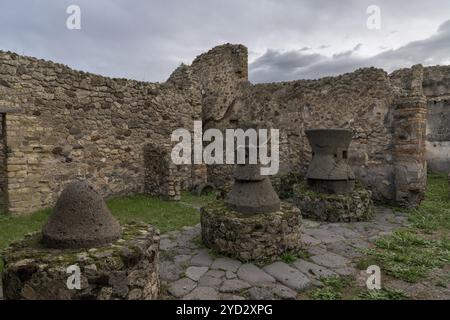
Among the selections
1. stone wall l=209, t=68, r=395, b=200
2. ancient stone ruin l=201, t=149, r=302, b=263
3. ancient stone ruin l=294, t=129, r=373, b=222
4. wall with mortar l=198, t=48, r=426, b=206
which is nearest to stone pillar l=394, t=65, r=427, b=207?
wall with mortar l=198, t=48, r=426, b=206

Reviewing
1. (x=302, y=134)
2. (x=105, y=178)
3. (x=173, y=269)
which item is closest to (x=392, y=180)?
(x=302, y=134)

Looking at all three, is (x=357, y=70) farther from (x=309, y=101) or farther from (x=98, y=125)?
(x=98, y=125)

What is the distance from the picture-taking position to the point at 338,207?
651 centimetres

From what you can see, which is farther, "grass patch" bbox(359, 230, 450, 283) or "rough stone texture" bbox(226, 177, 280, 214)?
"rough stone texture" bbox(226, 177, 280, 214)

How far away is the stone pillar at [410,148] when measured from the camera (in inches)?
287

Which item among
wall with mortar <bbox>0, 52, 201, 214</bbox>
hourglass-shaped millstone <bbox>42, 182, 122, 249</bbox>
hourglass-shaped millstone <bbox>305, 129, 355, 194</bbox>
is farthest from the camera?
hourglass-shaped millstone <bbox>305, 129, 355, 194</bbox>

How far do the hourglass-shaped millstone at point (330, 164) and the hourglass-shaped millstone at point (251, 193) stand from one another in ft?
8.07

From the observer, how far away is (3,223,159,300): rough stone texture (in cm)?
257

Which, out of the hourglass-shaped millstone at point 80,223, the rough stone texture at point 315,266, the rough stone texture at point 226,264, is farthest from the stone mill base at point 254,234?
the hourglass-shaped millstone at point 80,223

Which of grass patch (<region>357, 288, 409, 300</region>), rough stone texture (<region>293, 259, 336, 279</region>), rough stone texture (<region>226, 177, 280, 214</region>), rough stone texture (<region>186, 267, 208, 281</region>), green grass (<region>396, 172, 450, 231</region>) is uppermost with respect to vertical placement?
rough stone texture (<region>226, 177, 280, 214</region>)

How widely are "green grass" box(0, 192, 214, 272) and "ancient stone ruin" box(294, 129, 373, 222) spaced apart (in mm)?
2548

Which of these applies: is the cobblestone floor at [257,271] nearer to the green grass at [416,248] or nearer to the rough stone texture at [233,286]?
the rough stone texture at [233,286]

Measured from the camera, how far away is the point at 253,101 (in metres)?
10.7

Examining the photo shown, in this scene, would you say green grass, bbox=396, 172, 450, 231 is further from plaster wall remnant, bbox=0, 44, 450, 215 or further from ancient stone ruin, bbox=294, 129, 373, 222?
ancient stone ruin, bbox=294, 129, 373, 222
